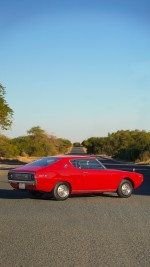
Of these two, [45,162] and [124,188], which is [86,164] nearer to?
[45,162]

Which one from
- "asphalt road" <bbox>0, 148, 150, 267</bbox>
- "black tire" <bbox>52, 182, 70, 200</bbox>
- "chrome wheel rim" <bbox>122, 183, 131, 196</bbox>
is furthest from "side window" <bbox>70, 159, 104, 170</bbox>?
"asphalt road" <bbox>0, 148, 150, 267</bbox>

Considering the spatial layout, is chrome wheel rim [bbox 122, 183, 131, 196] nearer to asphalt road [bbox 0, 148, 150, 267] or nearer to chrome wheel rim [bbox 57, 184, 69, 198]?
asphalt road [bbox 0, 148, 150, 267]

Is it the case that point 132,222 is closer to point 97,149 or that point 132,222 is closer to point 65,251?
point 65,251

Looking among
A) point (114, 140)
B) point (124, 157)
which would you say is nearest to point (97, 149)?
point (114, 140)

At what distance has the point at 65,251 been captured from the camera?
7.84 metres

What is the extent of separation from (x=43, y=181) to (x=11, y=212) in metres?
2.92

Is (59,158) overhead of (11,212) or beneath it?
overhead

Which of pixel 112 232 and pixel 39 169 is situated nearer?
pixel 112 232

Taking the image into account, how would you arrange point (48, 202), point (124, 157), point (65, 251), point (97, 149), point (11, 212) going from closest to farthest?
point (65, 251), point (11, 212), point (48, 202), point (124, 157), point (97, 149)

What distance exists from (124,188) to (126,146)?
7487 centimetres

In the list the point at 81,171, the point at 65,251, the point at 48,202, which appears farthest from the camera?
the point at 81,171

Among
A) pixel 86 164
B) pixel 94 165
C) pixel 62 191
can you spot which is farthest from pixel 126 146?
pixel 62 191

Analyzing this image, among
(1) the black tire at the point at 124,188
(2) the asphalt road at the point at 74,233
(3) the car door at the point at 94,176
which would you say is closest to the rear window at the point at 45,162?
(3) the car door at the point at 94,176

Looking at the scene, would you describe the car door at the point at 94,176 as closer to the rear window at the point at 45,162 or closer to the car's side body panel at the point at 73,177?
the car's side body panel at the point at 73,177
